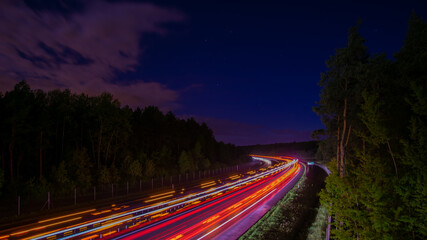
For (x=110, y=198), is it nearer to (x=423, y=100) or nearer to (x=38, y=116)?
(x=38, y=116)

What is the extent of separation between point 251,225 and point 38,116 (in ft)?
104

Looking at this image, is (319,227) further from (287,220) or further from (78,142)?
(78,142)

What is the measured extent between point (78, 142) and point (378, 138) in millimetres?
47874

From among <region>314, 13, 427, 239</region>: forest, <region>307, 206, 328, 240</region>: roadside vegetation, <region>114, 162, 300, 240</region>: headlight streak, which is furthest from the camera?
<region>307, 206, 328, 240</region>: roadside vegetation

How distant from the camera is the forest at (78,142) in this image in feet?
100

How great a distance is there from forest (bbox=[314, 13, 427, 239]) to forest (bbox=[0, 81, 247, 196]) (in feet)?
98.2

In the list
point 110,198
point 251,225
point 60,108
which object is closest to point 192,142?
point 60,108

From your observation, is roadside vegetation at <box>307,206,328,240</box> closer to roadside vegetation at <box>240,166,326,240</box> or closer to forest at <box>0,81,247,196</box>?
roadside vegetation at <box>240,166,326,240</box>

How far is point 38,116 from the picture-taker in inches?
1340

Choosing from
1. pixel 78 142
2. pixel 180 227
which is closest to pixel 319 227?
pixel 180 227

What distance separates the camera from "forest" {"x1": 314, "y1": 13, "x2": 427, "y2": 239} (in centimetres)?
1090

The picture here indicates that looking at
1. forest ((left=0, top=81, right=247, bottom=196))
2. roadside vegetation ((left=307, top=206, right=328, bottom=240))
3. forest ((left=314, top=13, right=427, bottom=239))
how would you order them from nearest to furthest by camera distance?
forest ((left=314, top=13, right=427, bottom=239)) < roadside vegetation ((left=307, top=206, right=328, bottom=240)) < forest ((left=0, top=81, right=247, bottom=196))

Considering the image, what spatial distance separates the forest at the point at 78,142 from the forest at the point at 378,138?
29.9 m

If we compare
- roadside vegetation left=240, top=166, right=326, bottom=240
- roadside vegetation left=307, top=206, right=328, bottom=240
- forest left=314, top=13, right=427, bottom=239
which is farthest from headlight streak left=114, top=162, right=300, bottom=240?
forest left=314, top=13, right=427, bottom=239
